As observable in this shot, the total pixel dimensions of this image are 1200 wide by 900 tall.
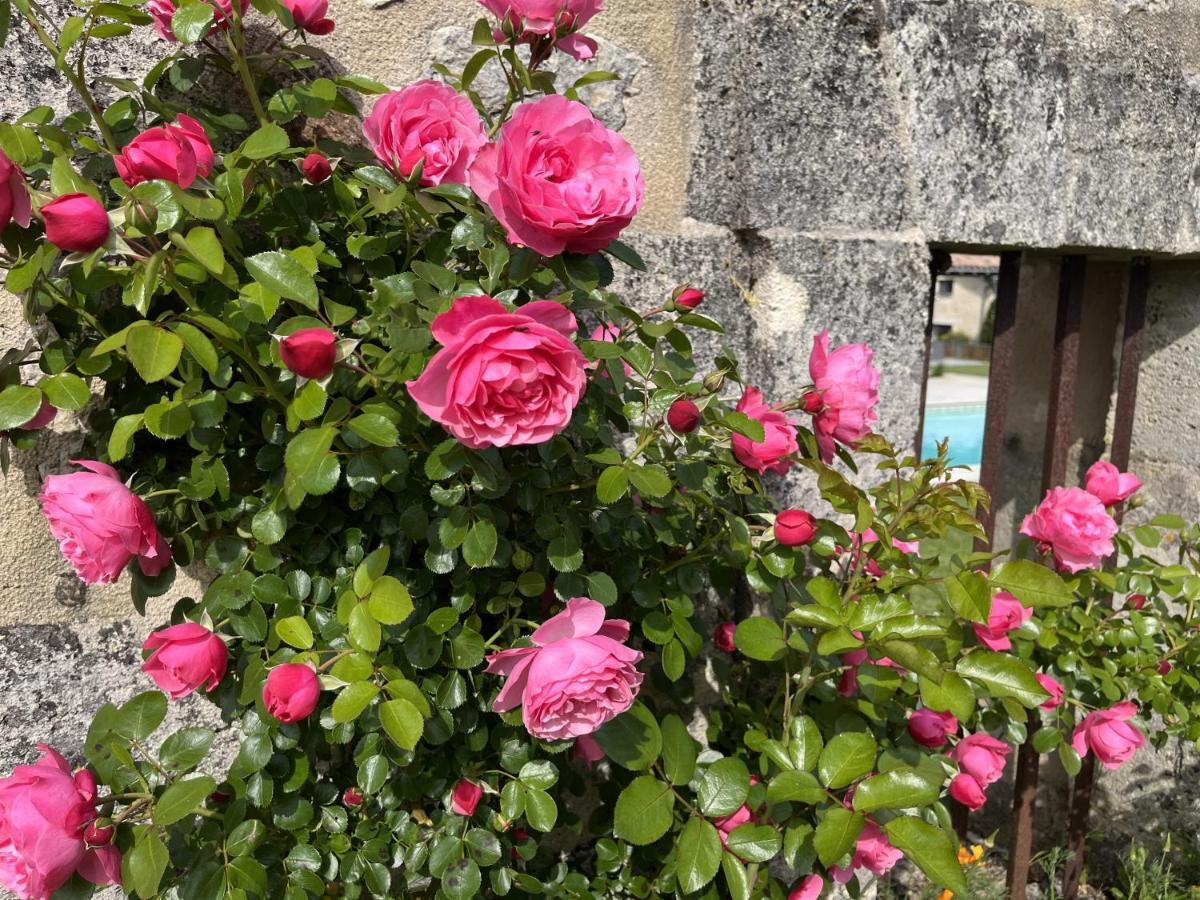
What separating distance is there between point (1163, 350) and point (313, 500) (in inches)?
85.4

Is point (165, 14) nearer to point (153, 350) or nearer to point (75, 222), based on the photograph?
point (75, 222)

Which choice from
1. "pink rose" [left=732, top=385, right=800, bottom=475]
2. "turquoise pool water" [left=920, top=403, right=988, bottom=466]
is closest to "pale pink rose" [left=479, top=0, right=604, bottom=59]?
"pink rose" [left=732, top=385, right=800, bottom=475]

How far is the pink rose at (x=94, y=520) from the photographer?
0.89 m

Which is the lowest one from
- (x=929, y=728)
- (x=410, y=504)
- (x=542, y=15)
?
(x=929, y=728)

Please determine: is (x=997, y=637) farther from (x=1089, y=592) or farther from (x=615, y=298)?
(x=615, y=298)

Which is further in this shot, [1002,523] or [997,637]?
[1002,523]

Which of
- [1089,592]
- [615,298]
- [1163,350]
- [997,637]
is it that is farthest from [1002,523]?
[615,298]

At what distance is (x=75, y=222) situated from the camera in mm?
812

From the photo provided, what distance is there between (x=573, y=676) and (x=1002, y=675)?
52 cm

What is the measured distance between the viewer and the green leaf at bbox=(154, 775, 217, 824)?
876 mm

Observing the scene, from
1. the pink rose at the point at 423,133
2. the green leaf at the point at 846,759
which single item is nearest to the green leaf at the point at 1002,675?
the green leaf at the point at 846,759

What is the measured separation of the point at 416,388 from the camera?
787mm

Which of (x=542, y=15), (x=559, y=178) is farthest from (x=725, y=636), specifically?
(x=542, y=15)

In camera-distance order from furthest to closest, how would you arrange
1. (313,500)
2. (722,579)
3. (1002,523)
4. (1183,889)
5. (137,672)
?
(1002,523), (1183,889), (722,579), (137,672), (313,500)
